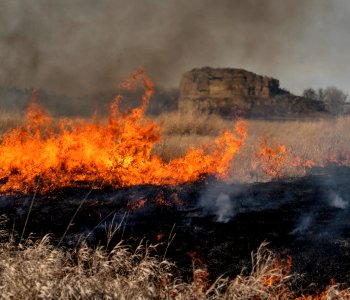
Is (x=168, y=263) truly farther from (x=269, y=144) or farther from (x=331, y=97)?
(x=331, y=97)

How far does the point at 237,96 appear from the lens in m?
48.2

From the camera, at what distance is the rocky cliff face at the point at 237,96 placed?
44.0 m

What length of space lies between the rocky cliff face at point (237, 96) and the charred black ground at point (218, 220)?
32937mm

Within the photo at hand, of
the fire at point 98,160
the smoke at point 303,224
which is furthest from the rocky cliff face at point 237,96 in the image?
the smoke at point 303,224

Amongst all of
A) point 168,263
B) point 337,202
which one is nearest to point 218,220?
point 337,202

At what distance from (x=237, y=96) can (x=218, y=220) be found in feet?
136

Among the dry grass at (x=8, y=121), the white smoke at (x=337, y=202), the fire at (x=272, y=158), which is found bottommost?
the white smoke at (x=337, y=202)

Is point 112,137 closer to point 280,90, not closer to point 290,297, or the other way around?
point 290,297

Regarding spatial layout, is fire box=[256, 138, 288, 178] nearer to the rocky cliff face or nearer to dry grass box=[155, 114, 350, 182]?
dry grass box=[155, 114, 350, 182]

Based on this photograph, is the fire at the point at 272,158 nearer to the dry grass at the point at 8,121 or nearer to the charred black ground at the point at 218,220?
the charred black ground at the point at 218,220

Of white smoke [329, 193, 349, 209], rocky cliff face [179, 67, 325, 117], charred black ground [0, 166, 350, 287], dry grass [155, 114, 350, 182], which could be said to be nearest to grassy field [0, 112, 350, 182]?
dry grass [155, 114, 350, 182]

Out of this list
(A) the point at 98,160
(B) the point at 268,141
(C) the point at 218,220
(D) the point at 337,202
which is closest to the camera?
(C) the point at 218,220

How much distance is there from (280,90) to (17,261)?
4755 centimetres

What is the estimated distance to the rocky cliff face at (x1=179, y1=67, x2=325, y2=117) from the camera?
44000 mm
